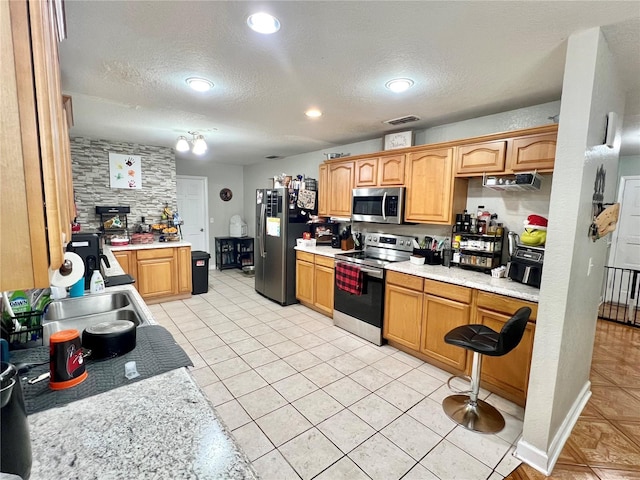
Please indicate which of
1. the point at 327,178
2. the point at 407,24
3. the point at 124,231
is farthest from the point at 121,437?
the point at 124,231

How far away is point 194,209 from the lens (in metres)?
6.54

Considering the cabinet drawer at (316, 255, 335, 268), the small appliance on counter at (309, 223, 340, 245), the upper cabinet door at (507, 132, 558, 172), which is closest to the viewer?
the upper cabinet door at (507, 132, 558, 172)

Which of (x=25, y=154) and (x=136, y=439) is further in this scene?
(x=136, y=439)

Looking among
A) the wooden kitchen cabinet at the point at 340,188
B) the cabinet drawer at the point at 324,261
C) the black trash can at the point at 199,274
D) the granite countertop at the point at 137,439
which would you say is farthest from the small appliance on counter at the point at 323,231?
the granite countertop at the point at 137,439

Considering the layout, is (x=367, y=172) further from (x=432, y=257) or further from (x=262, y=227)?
(x=262, y=227)

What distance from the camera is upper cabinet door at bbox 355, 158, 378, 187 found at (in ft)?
12.0

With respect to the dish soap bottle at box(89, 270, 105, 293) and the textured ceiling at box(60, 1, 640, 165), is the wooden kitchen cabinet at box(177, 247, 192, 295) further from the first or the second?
the dish soap bottle at box(89, 270, 105, 293)

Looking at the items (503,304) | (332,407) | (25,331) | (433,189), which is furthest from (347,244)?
(25,331)

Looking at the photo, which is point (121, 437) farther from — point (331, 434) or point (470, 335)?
point (470, 335)

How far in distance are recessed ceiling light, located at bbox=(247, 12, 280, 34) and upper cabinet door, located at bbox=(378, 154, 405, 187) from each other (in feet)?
7.04

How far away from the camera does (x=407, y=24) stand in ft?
5.02

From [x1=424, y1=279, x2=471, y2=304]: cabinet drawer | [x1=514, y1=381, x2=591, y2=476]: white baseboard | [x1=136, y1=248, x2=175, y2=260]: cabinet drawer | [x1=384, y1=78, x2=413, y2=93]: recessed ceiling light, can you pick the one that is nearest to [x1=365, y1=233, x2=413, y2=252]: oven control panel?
[x1=424, y1=279, x2=471, y2=304]: cabinet drawer

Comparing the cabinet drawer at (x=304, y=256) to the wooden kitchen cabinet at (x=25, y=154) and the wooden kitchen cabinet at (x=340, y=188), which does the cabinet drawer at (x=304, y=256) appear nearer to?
the wooden kitchen cabinet at (x=340, y=188)

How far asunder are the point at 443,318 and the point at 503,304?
543 millimetres
